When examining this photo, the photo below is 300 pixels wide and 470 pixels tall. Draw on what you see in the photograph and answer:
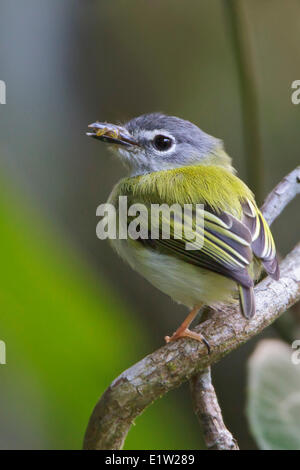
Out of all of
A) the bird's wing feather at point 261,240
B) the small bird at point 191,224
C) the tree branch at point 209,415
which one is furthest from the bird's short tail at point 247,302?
the tree branch at point 209,415

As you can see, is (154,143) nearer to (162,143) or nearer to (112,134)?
(162,143)

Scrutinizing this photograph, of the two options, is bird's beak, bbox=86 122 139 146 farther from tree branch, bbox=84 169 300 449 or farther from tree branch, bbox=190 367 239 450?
tree branch, bbox=190 367 239 450

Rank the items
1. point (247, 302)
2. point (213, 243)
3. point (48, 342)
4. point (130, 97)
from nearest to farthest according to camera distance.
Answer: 1. point (48, 342)
2. point (247, 302)
3. point (213, 243)
4. point (130, 97)

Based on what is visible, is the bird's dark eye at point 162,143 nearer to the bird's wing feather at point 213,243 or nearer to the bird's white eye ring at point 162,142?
the bird's white eye ring at point 162,142

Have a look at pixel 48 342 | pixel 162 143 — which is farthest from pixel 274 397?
pixel 162 143

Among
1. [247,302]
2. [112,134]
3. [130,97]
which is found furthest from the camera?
[130,97]
